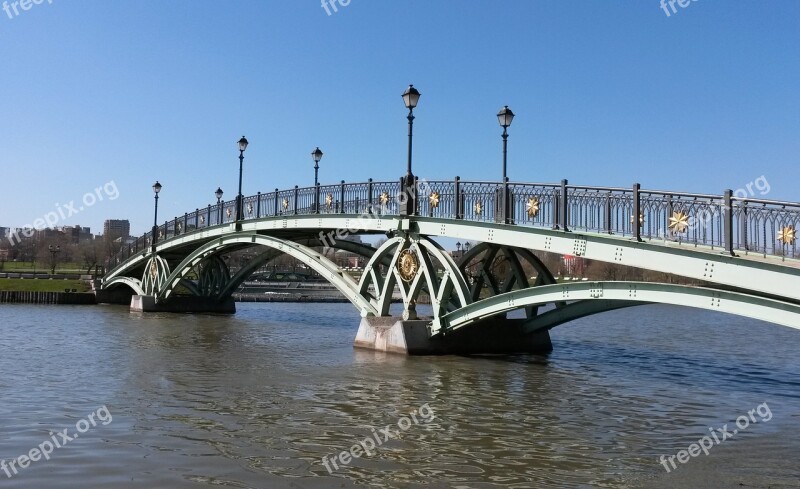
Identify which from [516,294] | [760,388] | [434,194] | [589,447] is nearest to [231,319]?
[434,194]

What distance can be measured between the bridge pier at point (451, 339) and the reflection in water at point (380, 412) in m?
0.56

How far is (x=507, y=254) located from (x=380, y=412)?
965cm

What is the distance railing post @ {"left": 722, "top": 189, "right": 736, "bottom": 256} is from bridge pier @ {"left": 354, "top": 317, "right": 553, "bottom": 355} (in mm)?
10115

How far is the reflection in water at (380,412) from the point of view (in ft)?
29.7

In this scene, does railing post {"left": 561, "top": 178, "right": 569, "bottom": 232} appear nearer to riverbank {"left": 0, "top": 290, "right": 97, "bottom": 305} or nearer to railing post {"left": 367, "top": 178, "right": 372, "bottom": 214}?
railing post {"left": 367, "top": 178, "right": 372, "bottom": 214}

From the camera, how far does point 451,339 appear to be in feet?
72.7

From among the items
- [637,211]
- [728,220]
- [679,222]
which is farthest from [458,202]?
[728,220]

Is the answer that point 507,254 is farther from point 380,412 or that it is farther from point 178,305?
point 178,305

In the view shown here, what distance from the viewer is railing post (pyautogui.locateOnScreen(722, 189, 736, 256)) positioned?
13281 millimetres

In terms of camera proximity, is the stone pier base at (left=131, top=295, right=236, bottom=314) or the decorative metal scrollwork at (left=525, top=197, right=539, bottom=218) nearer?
the decorative metal scrollwork at (left=525, top=197, right=539, bottom=218)

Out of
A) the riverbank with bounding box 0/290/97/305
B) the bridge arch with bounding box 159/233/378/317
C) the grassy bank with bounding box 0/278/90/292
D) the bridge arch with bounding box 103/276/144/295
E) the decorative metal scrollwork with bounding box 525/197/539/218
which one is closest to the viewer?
the decorative metal scrollwork with bounding box 525/197/539/218

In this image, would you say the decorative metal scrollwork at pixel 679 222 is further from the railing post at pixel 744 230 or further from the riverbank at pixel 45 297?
the riverbank at pixel 45 297

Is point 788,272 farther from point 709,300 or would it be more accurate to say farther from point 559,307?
point 559,307

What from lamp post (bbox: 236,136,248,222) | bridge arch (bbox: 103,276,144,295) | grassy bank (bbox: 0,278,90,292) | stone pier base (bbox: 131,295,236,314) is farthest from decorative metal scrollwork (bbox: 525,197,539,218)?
grassy bank (bbox: 0,278,90,292)
